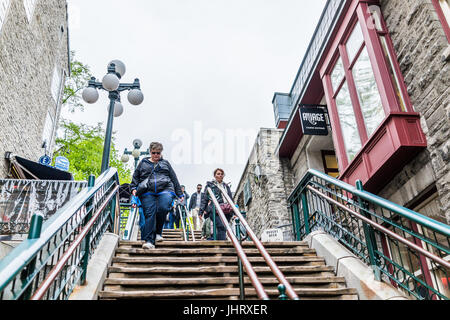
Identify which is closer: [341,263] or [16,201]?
[341,263]

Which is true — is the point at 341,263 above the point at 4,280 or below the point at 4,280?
above

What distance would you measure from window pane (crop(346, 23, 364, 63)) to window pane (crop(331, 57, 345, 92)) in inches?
16.2

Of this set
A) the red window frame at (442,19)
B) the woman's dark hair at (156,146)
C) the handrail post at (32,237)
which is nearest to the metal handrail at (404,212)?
the woman's dark hair at (156,146)

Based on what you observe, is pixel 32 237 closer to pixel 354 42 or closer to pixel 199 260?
pixel 199 260

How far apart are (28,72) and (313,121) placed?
9738mm

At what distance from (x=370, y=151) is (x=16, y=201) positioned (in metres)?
7.74

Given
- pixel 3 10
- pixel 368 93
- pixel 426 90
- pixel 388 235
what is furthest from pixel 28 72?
pixel 388 235

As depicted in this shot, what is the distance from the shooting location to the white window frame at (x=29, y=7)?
12.4 m

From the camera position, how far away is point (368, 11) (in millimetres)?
7520

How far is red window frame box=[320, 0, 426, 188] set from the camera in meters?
6.55

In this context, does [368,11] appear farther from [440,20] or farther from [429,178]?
[429,178]

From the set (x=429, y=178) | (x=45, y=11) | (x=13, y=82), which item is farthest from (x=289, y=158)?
(x=45, y=11)

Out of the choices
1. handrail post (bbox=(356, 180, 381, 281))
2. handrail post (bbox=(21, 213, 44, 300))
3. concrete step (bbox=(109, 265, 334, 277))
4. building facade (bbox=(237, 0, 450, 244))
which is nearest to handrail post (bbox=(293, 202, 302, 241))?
building facade (bbox=(237, 0, 450, 244))

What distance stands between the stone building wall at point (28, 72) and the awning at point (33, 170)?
1.45ft
